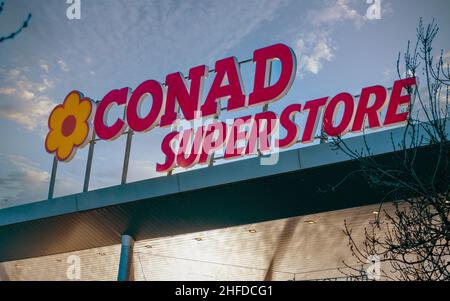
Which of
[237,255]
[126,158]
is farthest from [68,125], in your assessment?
[237,255]

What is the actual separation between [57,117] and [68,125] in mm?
758

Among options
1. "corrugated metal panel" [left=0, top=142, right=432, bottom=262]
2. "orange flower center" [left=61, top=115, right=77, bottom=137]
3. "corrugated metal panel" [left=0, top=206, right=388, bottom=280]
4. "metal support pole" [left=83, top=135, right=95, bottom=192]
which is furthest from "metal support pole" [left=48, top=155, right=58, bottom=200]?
"corrugated metal panel" [left=0, top=206, right=388, bottom=280]

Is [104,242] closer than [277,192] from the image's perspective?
No

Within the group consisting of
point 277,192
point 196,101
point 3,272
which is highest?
point 196,101

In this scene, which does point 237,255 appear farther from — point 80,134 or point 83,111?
point 83,111

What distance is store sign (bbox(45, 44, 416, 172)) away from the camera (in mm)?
14680

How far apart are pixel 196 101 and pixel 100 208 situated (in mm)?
5546

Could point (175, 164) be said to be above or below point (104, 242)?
above

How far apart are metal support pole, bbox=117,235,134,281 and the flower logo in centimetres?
422
